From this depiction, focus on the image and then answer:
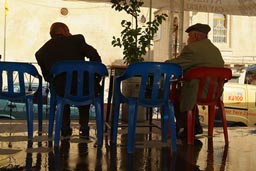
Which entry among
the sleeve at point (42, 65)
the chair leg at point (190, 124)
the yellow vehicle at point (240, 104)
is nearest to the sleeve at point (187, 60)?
the chair leg at point (190, 124)

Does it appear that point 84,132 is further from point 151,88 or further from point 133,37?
point 133,37

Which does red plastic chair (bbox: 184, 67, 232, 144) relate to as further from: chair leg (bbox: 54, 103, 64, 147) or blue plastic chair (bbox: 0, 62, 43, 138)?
blue plastic chair (bbox: 0, 62, 43, 138)

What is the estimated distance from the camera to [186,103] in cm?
483

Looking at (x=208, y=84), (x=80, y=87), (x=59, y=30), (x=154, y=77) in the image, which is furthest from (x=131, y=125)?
(x=59, y=30)

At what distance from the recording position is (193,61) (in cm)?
495

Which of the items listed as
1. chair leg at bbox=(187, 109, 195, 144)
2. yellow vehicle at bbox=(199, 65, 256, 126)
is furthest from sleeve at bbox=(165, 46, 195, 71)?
yellow vehicle at bbox=(199, 65, 256, 126)

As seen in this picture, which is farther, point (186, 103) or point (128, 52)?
point (128, 52)

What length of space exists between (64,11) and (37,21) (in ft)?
5.99

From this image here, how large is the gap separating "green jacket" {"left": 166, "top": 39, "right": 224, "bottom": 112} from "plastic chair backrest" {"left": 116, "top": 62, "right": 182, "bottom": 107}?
47 cm

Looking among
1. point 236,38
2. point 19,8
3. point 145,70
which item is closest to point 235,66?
point 236,38

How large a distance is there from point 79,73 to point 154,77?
30.2 inches

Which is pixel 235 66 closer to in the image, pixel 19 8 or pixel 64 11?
pixel 64 11

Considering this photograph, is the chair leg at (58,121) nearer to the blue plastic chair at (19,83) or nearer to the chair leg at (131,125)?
the blue plastic chair at (19,83)

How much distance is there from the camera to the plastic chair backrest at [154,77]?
420 cm
